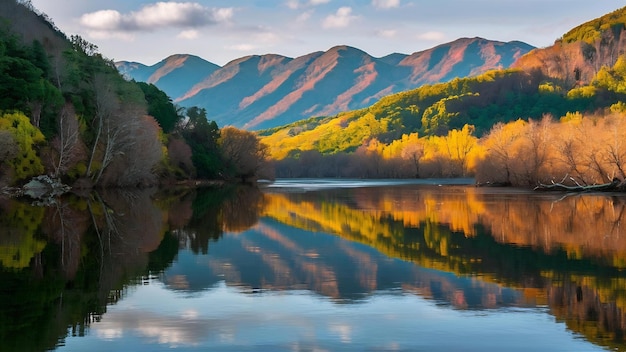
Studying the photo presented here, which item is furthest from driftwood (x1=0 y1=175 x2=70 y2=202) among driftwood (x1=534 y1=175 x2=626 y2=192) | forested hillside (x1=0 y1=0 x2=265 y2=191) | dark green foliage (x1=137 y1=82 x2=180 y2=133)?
driftwood (x1=534 y1=175 x2=626 y2=192)

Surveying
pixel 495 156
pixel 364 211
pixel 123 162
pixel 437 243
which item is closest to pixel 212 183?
pixel 123 162

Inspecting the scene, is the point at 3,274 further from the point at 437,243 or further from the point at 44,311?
the point at 437,243

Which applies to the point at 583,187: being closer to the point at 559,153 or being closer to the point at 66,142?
the point at 559,153

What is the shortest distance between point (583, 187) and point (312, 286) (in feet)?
197

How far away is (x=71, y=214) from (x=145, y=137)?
39141 mm

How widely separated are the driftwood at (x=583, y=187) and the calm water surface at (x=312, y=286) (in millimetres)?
35508

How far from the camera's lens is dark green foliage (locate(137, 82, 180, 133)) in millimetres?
112062

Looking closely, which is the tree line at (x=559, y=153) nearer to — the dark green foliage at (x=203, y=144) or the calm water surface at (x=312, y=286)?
Result: the calm water surface at (x=312, y=286)

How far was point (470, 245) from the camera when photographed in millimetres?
28609

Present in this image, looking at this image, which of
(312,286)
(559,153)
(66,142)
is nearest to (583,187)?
(559,153)

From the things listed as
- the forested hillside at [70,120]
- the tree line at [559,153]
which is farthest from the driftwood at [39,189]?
the tree line at [559,153]

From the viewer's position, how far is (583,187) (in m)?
72.9

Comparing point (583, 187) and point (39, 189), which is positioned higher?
point (39, 189)

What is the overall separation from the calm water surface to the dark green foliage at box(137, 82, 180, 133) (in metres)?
75.0
